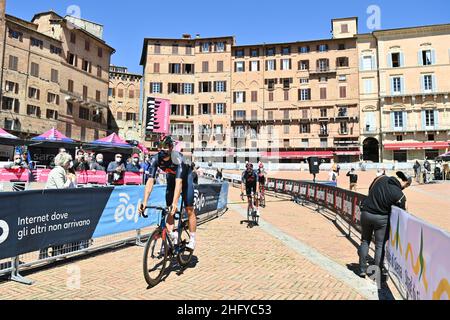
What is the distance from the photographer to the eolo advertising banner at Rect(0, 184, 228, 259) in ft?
15.8

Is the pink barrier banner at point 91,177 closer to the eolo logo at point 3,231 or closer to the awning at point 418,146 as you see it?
the eolo logo at point 3,231

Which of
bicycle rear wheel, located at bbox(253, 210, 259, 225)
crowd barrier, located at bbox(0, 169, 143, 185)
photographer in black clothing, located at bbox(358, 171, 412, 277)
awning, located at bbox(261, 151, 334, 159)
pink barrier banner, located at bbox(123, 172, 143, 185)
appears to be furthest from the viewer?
awning, located at bbox(261, 151, 334, 159)

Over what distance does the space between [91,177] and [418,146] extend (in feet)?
159

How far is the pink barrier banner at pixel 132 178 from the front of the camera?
15934 millimetres

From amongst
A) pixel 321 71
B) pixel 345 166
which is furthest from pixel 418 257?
pixel 321 71

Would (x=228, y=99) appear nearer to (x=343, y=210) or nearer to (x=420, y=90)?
(x=420, y=90)

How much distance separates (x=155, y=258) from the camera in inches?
190

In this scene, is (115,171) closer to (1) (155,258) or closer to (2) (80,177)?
(2) (80,177)

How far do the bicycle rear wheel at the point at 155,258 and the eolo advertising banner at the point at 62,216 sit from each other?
189 cm

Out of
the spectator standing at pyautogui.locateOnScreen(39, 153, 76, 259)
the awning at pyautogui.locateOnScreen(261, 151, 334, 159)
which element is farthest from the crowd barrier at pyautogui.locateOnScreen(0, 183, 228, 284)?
the awning at pyautogui.locateOnScreen(261, 151, 334, 159)

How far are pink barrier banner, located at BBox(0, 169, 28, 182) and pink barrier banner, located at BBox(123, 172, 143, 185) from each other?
4.30 m

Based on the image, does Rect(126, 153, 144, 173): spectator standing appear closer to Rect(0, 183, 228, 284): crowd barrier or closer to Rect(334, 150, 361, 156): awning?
Rect(0, 183, 228, 284): crowd barrier
